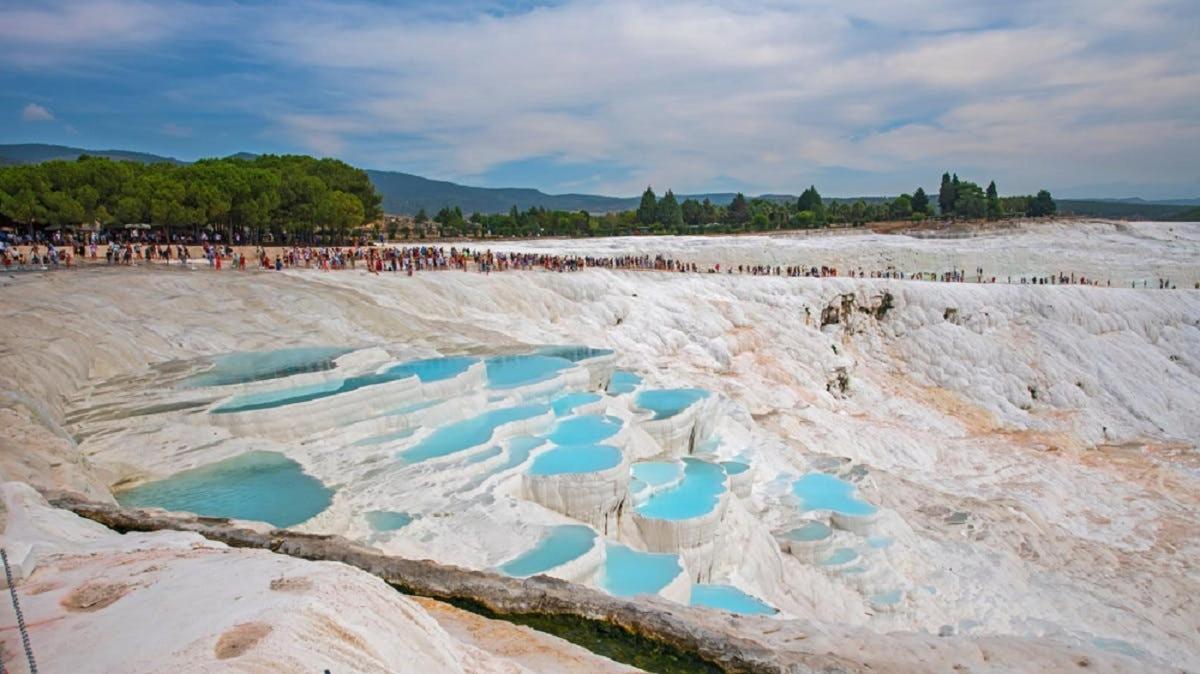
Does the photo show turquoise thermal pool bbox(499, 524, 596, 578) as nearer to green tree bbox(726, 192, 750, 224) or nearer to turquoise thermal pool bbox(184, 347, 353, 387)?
turquoise thermal pool bbox(184, 347, 353, 387)

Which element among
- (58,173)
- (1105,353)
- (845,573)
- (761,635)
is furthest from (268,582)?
(1105,353)

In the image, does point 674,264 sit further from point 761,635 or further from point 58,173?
point 761,635

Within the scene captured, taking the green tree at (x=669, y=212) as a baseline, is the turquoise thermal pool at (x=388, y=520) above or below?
below

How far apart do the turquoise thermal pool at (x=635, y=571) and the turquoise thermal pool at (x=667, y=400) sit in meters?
4.76

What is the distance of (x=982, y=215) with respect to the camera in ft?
223

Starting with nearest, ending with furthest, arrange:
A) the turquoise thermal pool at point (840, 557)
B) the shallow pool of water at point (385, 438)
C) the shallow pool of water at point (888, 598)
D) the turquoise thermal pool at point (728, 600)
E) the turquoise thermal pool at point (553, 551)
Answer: the turquoise thermal pool at point (553, 551) < the turquoise thermal pool at point (728, 600) < the shallow pool of water at point (385, 438) < the shallow pool of water at point (888, 598) < the turquoise thermal pool at point (840, 557)

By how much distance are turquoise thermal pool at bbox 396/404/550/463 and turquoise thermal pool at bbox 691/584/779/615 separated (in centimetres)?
377

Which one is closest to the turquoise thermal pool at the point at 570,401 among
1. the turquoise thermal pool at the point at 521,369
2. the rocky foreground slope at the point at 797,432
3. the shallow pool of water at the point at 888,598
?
the turquoise thermal pool at the point at 521,369

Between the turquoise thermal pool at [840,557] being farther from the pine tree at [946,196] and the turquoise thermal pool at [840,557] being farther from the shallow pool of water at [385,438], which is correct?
the pine tree at [946,196]

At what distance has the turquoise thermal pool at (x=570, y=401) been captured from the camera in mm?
13422

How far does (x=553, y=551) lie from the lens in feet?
28.4

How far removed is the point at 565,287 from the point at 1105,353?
21.2 metres

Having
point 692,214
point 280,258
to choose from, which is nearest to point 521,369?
point 280,258

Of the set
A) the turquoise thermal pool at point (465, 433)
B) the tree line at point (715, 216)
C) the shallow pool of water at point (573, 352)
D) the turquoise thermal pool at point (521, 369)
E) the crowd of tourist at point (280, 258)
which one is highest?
the tree line at point (715, 216)
